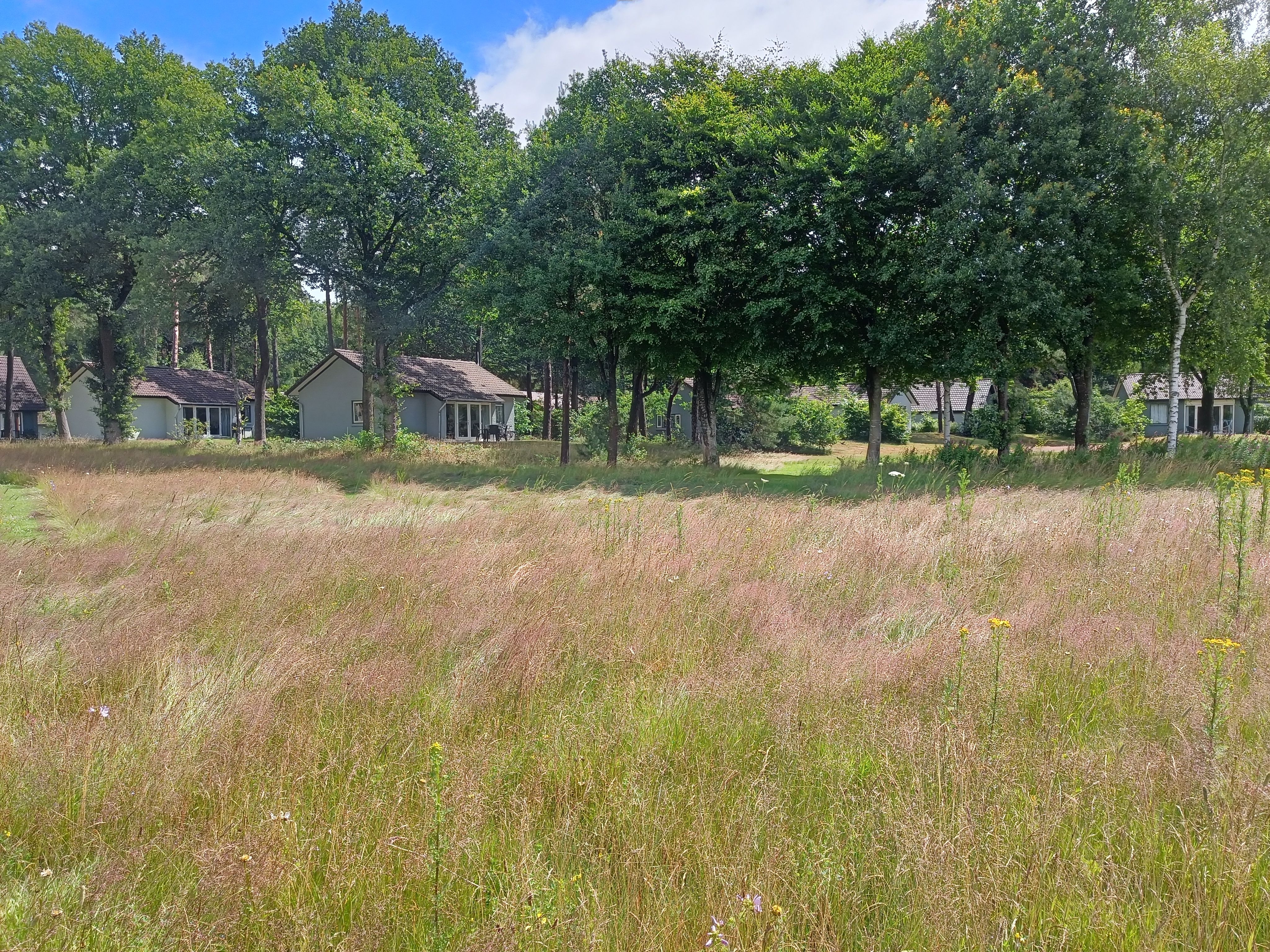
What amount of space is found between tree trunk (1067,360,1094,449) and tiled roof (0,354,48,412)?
59.8 meters

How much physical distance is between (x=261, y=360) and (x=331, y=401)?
7660 millimetres

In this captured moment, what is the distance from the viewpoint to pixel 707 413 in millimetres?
26906

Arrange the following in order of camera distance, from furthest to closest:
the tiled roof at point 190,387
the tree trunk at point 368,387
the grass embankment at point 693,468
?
1. the tiled roof at point 190,387
2. the tree trunk at point 368,387
3. the grass embankment at point 693,468

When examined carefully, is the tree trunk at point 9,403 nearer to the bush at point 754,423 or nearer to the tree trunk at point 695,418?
the tree trunk at point 695,418

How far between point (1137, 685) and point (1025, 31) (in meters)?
22.0

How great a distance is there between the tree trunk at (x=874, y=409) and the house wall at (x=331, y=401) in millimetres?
30287

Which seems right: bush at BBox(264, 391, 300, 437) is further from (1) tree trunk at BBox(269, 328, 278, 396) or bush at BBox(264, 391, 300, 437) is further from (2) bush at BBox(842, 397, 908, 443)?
(2) bush at BBox(842, 397, 908, 443)

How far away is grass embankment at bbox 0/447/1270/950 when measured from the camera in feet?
8.15

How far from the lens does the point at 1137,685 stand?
4.11m

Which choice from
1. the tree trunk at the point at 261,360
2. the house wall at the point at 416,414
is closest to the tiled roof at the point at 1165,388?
the tree trunk at the point at 261,360

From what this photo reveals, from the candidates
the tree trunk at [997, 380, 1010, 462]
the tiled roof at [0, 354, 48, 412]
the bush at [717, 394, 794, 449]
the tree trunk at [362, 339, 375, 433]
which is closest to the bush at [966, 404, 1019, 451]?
the tree trunk at [997, 380, 1010, 462]

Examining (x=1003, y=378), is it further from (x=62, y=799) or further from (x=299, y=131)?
(x=299, y=131)

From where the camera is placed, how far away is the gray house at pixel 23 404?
156 ft

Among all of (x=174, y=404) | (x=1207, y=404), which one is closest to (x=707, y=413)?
(x=1207, y=404)
